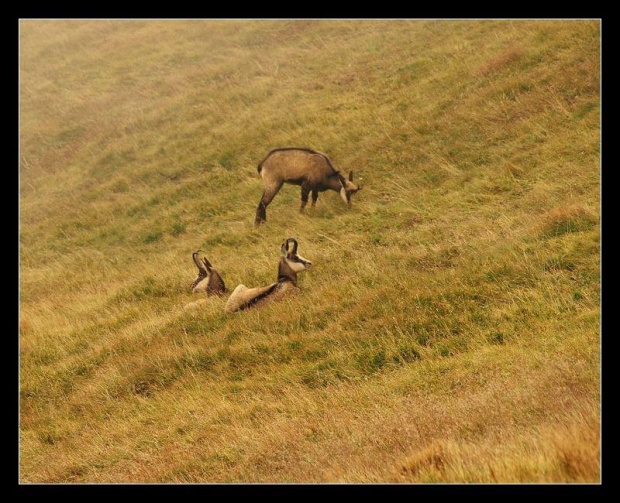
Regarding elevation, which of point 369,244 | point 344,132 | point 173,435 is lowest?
point 173,435

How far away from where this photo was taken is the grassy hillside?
8.12 meters

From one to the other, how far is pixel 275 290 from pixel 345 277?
1.33 m

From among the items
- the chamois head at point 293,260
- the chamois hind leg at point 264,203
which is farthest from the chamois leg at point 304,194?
the chamois head at point 293,260

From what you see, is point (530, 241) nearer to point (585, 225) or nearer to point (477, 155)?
point (585, 225)

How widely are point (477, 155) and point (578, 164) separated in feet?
10.3

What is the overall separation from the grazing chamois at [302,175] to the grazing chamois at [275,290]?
205 inches

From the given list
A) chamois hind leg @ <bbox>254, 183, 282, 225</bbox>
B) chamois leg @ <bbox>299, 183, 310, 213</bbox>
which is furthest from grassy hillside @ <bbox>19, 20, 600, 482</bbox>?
chamois leg @ <bbox>299, 183, 310, 213</bbox>

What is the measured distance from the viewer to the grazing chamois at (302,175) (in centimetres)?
1888

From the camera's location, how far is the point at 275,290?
13367 millimetres

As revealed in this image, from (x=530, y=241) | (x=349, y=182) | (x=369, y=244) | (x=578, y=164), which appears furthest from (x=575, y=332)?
(x=349, y=182)

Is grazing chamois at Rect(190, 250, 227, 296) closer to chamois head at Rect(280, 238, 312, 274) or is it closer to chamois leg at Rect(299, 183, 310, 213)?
chamois head at Rect(280, 238, 312, 274)

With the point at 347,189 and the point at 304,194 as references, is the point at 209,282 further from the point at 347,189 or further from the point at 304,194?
the point at 347,189

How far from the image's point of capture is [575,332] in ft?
31.6

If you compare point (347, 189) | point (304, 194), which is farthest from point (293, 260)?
point (304, 194)
